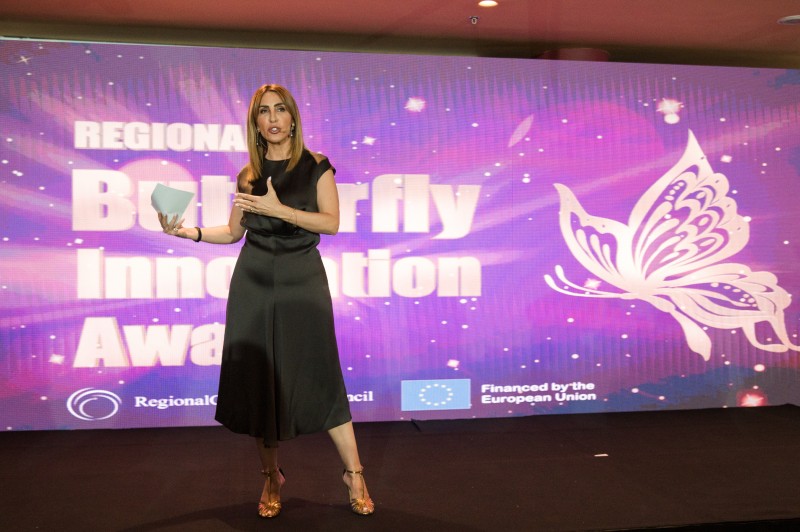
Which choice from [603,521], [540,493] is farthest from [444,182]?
[603,521]

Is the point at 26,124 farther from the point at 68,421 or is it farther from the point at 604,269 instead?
the point at 604,269

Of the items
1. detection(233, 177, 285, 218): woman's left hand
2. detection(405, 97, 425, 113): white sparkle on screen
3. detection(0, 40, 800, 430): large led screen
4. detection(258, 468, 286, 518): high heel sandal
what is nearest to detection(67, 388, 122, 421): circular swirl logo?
detection(0, 40, 800, 430): large led screen

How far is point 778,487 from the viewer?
2.91 meters

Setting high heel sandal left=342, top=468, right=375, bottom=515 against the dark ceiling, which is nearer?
high heel sandal left=342, top=468, right=375, bottom=515

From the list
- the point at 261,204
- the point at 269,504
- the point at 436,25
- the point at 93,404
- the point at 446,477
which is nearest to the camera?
the point at 261,204

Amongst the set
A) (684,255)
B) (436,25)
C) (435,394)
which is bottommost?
(435,394)

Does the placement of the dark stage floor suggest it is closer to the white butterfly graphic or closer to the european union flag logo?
the european union flag logo

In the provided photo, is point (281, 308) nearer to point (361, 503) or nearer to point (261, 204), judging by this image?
point (261, 204)

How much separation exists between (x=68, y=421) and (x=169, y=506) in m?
1.51

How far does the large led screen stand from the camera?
12.8 ft

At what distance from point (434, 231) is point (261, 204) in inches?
77.6

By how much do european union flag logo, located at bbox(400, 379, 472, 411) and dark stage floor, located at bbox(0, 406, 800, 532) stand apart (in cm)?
12

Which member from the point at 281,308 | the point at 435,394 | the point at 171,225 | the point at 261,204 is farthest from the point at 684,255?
the point at 171,225

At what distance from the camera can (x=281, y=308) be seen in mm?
2449
